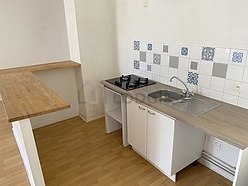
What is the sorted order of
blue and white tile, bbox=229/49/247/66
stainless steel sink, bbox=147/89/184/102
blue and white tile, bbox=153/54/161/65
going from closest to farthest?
blue and white tile, bbox=229/49/247/66, stainless steel sink, bbox=147/89/184/102, blue and white tile, bbox=153/54/161/65

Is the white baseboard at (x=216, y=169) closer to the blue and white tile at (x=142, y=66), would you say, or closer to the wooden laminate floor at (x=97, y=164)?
the wooden laminate floor at (x=97, y=164)

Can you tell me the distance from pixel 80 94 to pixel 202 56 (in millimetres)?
2018

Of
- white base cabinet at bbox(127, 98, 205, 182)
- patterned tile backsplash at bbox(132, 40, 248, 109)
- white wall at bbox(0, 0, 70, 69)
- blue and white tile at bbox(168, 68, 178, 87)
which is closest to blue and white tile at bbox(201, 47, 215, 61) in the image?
patterned tile backsplash at bbox(132, 40, 248, 109)

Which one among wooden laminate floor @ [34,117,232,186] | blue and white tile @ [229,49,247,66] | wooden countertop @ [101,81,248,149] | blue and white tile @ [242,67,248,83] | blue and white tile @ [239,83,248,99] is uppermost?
blue and white tile @ [229,49,247,66]

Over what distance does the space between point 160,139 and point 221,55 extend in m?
0.98

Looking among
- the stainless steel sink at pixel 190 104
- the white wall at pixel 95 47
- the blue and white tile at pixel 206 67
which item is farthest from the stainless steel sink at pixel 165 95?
the white wall at pixel 95 47

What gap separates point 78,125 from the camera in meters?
3.08

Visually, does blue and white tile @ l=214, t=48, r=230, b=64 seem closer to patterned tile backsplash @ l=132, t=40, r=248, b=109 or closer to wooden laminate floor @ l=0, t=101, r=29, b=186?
patterned tile backsplash @ l=132, t=40, r=248, b=109

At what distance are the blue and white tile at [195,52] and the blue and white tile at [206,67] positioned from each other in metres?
0.08

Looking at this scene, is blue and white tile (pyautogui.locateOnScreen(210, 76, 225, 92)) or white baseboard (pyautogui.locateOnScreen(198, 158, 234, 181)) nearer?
blue and white tile (pyautogui.locateOnScreen(210, 76, 225, 92))

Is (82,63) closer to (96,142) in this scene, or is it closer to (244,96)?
(96,142)

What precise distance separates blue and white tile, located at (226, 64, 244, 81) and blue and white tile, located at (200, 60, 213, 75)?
6.8 inches

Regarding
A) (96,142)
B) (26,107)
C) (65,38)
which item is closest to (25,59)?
(65,38)

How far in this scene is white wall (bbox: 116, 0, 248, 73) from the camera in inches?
63.6
